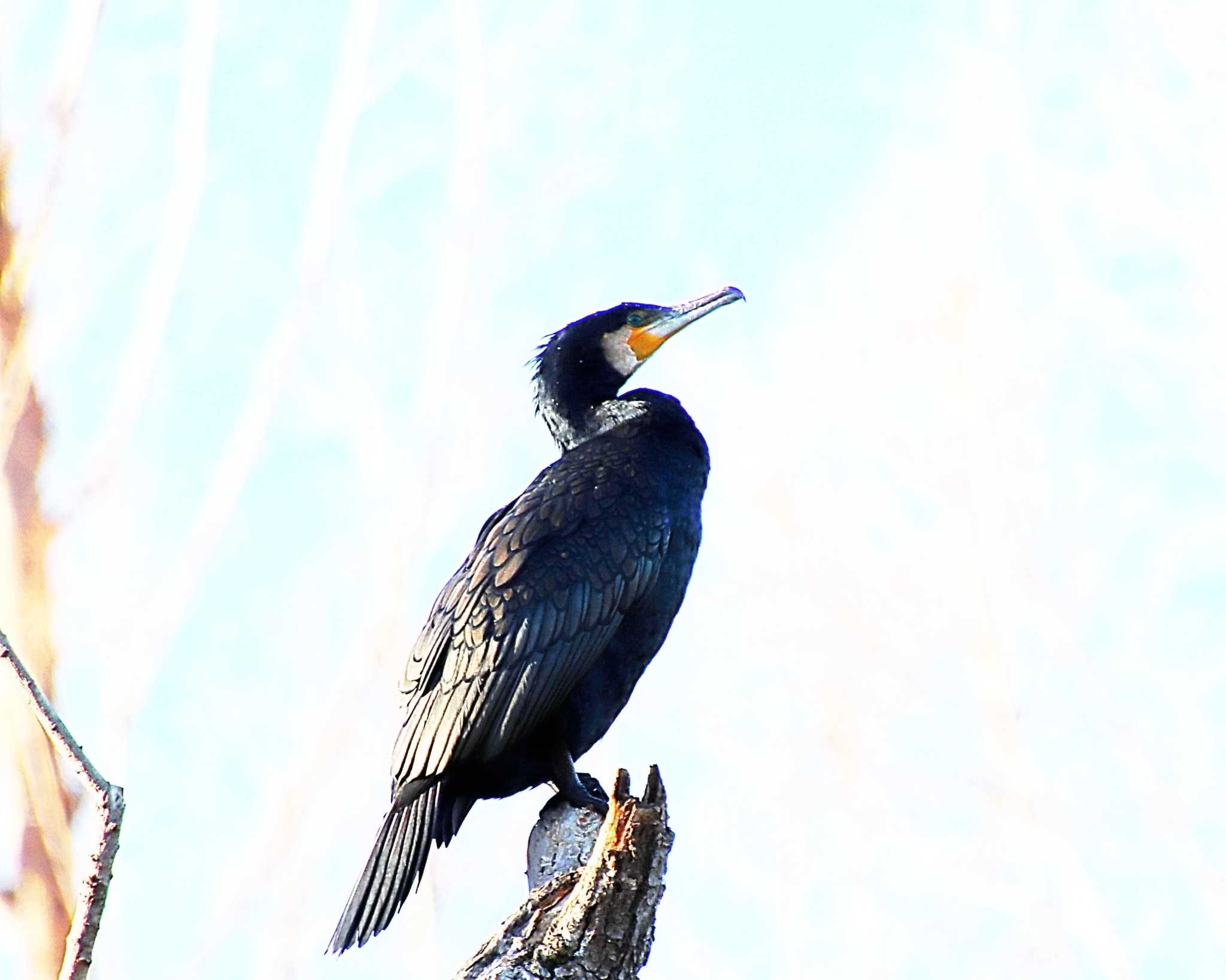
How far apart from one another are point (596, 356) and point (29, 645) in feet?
6.87

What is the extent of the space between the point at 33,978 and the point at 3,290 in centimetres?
232

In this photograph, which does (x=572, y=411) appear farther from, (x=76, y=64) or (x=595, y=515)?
(x=76, y=64)

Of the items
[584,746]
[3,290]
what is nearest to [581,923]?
[584,746]

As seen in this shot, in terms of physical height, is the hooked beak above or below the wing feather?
above

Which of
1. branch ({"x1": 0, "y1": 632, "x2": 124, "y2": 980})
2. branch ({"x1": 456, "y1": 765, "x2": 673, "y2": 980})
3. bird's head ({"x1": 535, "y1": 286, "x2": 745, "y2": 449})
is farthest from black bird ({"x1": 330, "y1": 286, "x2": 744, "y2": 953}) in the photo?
branch ({"x1": 0, "y1": 632, "x2": 124, "y2": 980})

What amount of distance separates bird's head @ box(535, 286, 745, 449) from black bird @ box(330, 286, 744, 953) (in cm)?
40

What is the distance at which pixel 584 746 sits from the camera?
4.41m

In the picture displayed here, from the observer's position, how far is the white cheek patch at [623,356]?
5.27 metres

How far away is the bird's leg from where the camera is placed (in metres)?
4.11

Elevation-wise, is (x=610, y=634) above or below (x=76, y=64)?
below

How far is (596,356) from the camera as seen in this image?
5.27m

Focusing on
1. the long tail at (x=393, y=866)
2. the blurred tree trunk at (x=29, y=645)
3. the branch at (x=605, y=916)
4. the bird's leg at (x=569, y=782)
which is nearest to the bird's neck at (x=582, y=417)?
the bird's leg at (x=569, y=782)

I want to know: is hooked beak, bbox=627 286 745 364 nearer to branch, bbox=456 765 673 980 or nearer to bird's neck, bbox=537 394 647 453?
bird's neck, bbox=537 394 647 453

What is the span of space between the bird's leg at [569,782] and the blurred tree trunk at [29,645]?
1671 mm
